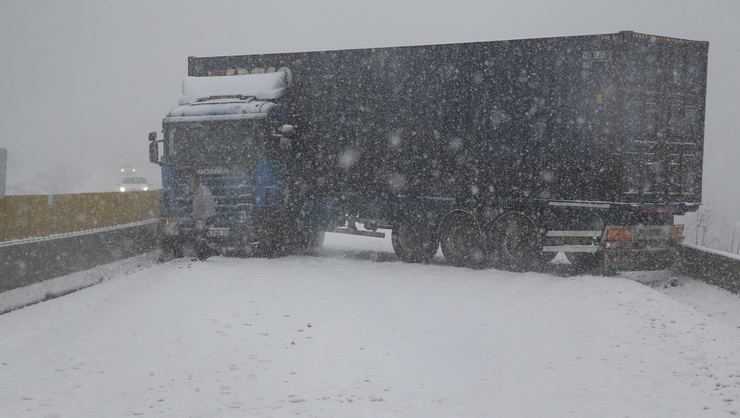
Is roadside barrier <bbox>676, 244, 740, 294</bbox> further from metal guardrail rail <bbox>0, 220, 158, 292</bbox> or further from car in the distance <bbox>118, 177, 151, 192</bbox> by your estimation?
car in the distance <bbox>118, 177, 151, 192</bbox>

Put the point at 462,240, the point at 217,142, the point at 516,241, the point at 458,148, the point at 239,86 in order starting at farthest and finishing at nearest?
the point at 239,86 → the point at 217,142 → the point at 462,240 → the point at 458,148 → the point at 516,241

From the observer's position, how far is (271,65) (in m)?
17.0

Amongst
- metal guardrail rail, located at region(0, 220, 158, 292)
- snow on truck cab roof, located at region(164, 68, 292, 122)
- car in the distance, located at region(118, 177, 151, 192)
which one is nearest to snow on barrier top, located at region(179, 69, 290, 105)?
snow on truck cab roof, located at region(164, 68, 292, 122)

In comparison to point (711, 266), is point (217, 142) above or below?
above

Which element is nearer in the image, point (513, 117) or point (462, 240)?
point (513, 117)

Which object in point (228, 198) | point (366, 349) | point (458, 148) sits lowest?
point (366, 349)

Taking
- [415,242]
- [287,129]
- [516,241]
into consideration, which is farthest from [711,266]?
[287,129]

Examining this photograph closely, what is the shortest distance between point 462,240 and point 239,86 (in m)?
5.96

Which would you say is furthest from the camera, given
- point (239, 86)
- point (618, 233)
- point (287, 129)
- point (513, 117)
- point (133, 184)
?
point (133, 184)

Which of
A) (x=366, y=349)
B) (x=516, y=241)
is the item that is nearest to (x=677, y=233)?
(x=516, y=241)

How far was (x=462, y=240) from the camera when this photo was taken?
15.4m

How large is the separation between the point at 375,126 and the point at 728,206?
546 feet

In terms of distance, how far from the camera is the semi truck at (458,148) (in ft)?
44.6

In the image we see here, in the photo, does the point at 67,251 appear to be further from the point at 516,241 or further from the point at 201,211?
the point at 516,241
